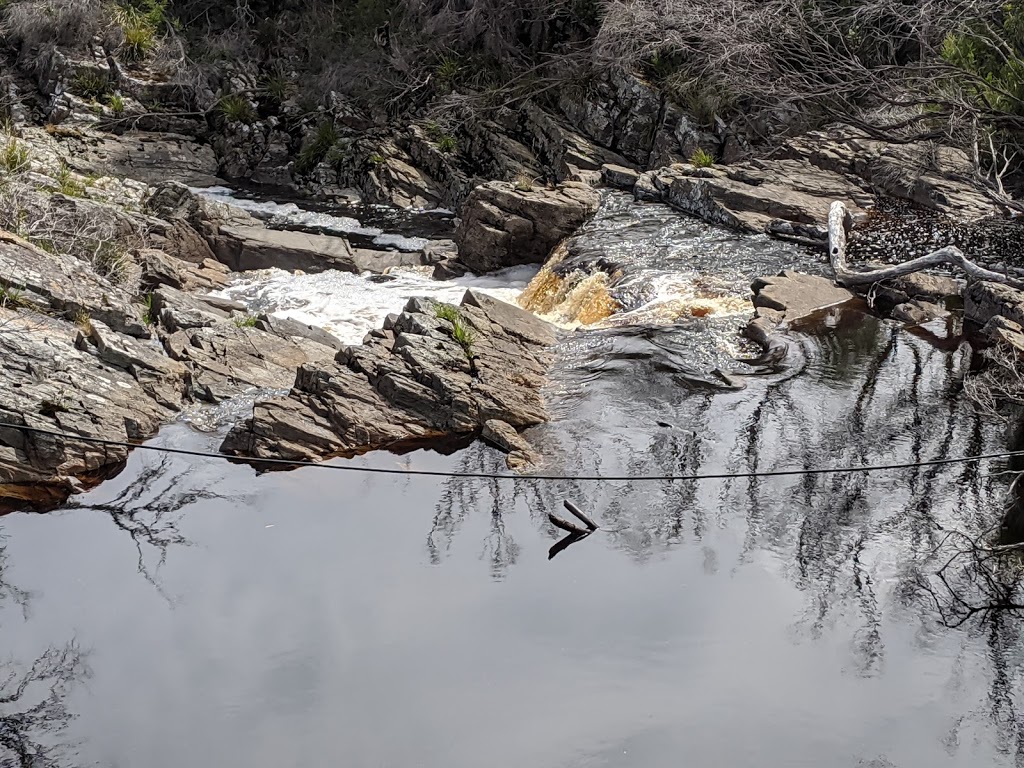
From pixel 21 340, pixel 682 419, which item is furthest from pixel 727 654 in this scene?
pixel 21 340

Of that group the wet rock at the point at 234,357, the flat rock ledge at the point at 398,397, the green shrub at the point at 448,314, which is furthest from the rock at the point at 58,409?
the green shrub at the point at 448,314

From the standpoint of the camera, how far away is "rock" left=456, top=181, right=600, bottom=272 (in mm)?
15141

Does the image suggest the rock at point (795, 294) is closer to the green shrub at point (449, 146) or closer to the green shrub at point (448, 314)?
the green shrub at point (448, 314)

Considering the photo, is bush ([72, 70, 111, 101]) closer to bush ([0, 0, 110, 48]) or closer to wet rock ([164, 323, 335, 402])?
bush ([0, 0, 110, 48])

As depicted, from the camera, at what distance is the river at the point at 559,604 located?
5.79 metres

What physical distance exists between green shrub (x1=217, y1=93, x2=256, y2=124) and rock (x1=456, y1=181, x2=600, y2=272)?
25.5 feet

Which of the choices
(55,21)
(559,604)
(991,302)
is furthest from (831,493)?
(55,21)

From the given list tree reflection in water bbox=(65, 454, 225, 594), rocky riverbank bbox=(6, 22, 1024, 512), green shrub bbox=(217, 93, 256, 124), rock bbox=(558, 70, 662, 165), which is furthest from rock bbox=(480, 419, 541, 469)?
green shrub bbox=(217, 93, 256, 124)

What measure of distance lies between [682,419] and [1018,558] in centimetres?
316

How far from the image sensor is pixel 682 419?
368 inches

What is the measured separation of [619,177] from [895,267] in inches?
239

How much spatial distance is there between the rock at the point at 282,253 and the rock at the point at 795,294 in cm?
611

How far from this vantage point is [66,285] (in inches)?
424

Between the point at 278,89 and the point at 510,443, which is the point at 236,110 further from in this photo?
the point at 510,443
